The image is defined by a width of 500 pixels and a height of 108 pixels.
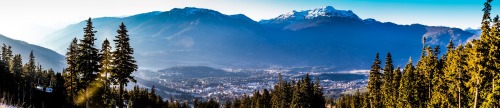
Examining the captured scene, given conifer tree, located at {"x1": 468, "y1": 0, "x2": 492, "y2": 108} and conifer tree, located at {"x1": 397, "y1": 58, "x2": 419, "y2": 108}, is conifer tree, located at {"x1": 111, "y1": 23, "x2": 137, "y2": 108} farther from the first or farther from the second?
conifer tree, located at {"x1": 397, "y1": 58, "x2": 419, "y2": 108}

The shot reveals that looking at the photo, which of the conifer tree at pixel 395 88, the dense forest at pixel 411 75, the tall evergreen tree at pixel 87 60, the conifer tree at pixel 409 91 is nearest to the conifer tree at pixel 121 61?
the dense forest at pixel 411 75

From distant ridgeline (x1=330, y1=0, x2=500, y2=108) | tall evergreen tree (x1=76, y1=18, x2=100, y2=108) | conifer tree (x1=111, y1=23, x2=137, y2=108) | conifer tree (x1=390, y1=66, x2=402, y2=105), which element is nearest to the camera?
distant ridgeline (x1=330, y1=0, x2=500, y2=108)

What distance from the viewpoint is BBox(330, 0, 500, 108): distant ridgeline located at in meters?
37.9

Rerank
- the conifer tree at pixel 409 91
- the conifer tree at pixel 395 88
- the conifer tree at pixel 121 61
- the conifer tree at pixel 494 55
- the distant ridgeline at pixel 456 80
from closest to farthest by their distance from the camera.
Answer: the conifer tree at pixel 494 55
the distant ridgeline at pixel 456 80
the conifer tree at pixel 121 61
the conifer tree at pixel 409 91
the conifer tree at pixel 395 88

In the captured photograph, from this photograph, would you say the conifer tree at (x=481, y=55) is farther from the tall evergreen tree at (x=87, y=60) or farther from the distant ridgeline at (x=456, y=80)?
the tall evergreen tree at (x=87, y=60)

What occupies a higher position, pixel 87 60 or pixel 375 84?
pixel 87 60

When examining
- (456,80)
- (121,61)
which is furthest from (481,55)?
(121,61)

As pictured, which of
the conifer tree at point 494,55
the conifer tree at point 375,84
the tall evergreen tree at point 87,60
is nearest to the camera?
the conifer tree at point 494,55

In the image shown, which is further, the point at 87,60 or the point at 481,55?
the point at 87,60

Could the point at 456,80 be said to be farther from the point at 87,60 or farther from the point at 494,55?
the point at 87,60

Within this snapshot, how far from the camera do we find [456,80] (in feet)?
152

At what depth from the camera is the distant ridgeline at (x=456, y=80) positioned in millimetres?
37875

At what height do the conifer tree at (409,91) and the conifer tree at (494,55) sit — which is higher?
the conifer tree at (494,55)

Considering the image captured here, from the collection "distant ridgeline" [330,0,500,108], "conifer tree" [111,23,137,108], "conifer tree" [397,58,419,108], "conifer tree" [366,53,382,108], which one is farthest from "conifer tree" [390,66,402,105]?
"conifer tree" [111,23,137,108]
